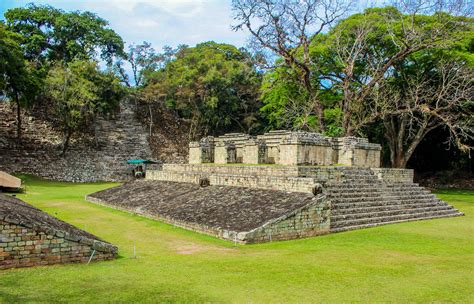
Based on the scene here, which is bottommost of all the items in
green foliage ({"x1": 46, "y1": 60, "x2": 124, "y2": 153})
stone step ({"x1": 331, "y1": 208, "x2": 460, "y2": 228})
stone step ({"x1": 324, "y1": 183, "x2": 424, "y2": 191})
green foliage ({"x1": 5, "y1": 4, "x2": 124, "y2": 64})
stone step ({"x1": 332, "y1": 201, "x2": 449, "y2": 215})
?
stone step ({"x1": 331, "y1": 208, "x2": 460, "y2": 228})

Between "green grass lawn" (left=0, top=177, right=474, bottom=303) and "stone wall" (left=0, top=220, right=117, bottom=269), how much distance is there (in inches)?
8.5

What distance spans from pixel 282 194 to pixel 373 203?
3358 mm

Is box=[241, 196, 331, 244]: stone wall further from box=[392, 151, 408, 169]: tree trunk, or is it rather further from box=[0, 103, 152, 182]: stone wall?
box=[0, 103, 152, 182]: stone wall

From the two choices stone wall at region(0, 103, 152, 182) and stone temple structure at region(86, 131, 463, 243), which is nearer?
stone temple structure at region(86, 131, 463, 243)

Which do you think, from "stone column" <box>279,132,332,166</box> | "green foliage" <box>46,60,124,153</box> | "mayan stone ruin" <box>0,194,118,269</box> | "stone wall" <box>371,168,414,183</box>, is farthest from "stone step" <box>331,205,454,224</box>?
"green foliage" <box>46,60,124,153</box>

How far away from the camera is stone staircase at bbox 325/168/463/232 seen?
11711 mm

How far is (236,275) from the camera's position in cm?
670

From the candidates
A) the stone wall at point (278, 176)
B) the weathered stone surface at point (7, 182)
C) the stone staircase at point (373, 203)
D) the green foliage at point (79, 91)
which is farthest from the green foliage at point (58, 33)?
the stone staircase at point (373, 203)

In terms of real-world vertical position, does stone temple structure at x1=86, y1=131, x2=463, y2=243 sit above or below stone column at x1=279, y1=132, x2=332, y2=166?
below

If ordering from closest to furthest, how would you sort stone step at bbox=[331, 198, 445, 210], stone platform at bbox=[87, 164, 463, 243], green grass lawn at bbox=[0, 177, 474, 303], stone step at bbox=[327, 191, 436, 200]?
1. green grass lawn at bbox=[0, 177, 474, 303]
2. stone platform at bbox=[87, 164, 463, 243]
3. stone step at bbox=[331, 198, 445, 210]
4. stone step at bbox=[327, 191, 436, 200]

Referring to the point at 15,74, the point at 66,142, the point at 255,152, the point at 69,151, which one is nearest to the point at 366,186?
the point at 255,152

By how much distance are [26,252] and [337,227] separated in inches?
288

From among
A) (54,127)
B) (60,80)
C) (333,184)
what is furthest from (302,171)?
(54,127)

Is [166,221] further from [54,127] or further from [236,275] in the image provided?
[54,127]
